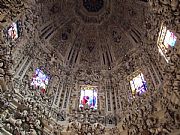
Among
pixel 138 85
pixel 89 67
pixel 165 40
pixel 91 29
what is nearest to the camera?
pixel 165 40

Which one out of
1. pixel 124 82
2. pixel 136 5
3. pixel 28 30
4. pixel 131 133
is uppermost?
pixel 136 5

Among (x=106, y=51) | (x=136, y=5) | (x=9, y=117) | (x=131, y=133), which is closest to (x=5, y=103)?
(x=9, y=117)

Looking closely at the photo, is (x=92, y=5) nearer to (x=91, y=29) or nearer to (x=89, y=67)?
(x=91, y=29)

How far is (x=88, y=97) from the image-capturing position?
19.3 meters

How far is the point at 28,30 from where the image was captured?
19.1 m

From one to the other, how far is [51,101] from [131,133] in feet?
16.2

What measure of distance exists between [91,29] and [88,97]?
6178 mm

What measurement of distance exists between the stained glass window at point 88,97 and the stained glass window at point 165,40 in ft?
15.7

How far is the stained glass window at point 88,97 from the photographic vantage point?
1865 cm

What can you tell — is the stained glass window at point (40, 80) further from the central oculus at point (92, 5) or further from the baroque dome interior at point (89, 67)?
the central oculus at point (92, 5)

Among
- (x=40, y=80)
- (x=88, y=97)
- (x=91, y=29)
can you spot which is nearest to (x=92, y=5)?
(x=91, y=29)

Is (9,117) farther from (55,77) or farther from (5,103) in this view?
(55,77)

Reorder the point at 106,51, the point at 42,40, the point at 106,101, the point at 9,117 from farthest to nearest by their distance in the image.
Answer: the point at 106,51 < the point at 42,40 < the point at 106,101 < the point at 9,117

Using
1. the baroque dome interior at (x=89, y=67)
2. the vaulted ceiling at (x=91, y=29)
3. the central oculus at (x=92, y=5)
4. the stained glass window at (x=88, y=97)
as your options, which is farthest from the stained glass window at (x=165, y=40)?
the central oculus at (x=92, y=5)
